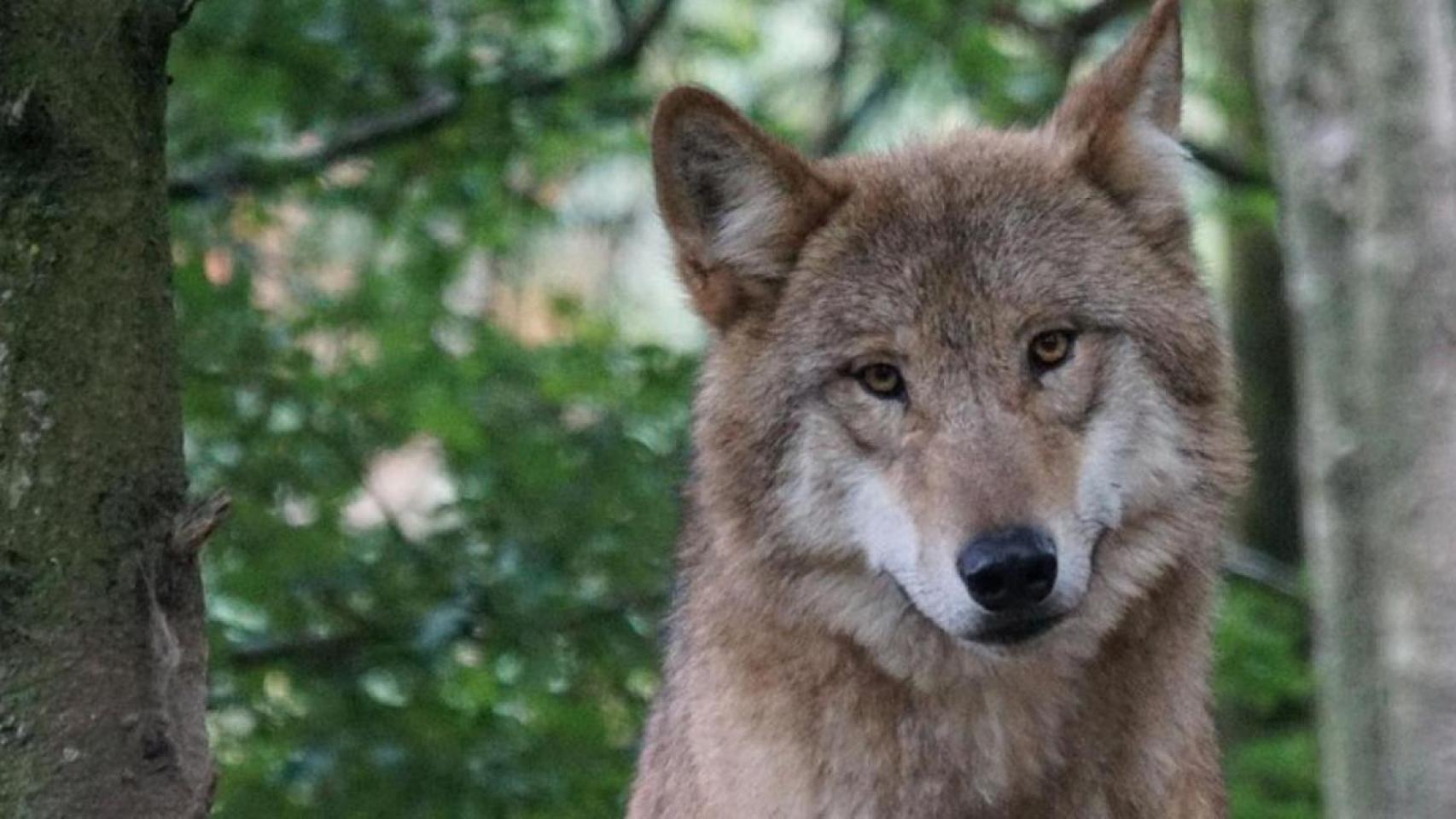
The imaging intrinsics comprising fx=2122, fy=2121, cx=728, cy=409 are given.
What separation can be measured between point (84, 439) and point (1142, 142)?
258 cm

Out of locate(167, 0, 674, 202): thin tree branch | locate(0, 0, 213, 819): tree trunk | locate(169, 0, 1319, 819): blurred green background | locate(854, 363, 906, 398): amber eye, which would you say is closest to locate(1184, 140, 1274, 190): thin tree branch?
locate(169, 0, 1319, 819): blurred green background

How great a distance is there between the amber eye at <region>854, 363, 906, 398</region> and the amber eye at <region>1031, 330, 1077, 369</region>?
292 millimetres

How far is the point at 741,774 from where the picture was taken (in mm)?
4688

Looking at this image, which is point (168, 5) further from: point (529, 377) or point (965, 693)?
point (529, 377)

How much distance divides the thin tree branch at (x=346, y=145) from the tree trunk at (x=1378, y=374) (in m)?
4.28

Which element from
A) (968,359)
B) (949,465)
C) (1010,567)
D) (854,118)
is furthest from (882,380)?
(854,118)

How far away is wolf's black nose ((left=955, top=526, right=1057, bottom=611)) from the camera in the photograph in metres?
4.21

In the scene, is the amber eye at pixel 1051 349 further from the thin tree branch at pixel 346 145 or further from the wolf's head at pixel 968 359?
the thin tree branch at pixel 346 145

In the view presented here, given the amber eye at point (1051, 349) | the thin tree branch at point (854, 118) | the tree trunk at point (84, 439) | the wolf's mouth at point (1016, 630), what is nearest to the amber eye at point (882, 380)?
the amber eye at point (1051, 349)

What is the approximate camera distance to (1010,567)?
421 centimetres

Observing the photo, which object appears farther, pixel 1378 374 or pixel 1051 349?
pixel 1051 349

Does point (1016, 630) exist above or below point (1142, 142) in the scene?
below

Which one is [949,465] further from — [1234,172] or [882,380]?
[1234,172]

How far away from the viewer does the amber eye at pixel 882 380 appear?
4.60 meters
